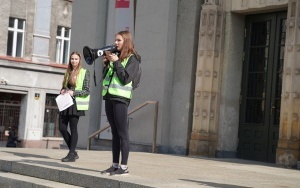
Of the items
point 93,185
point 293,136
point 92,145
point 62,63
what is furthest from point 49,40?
point 93,185

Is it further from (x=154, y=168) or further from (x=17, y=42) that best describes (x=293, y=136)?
(x=17, y=42)

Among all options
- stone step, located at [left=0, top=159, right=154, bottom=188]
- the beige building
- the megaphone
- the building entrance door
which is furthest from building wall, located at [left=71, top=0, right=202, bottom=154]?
the megaphone

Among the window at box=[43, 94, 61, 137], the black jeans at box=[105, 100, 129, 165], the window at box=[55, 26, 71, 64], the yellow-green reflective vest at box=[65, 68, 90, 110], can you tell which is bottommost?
the window at box=[43, 94, 61, 137]

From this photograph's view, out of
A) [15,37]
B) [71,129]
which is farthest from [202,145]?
[15,37]

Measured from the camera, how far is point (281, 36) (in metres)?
15.7

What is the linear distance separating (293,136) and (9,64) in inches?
1088

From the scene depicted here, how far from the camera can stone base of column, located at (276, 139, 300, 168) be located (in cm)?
1403

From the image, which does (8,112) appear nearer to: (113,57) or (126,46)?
(126,46)

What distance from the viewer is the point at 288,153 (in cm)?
1412

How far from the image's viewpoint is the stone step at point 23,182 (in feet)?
29.9

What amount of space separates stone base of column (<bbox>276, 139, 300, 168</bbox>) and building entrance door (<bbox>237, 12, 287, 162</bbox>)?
3.72 ft

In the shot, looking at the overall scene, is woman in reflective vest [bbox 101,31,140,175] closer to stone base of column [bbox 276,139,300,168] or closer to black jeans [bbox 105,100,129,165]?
black jeans [bbox 105,100,129,165]

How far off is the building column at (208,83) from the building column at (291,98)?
222 centimetres

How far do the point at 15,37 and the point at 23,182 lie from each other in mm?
32156
